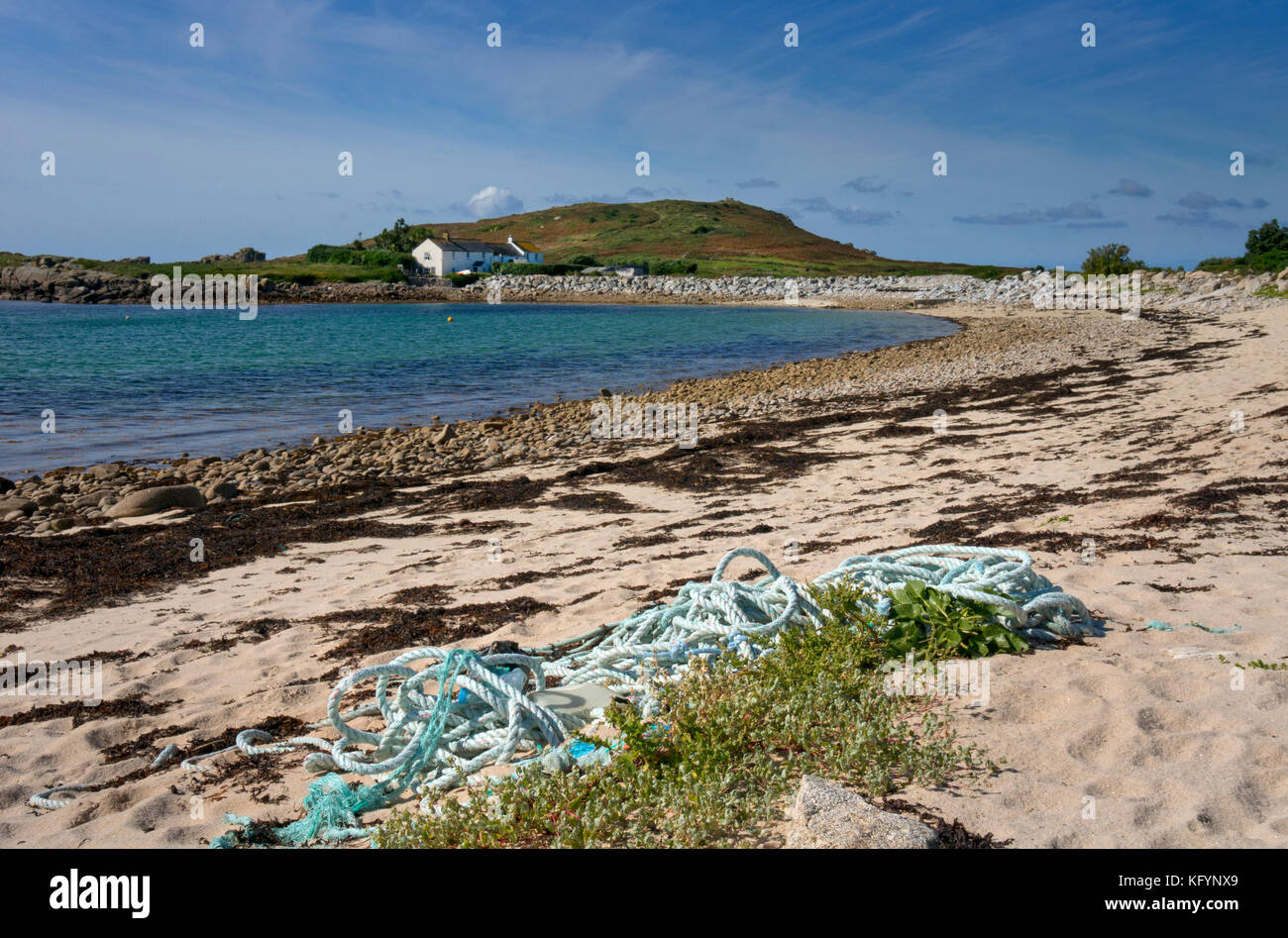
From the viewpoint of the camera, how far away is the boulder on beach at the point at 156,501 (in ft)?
38.5

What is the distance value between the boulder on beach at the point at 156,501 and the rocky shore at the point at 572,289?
209 feet

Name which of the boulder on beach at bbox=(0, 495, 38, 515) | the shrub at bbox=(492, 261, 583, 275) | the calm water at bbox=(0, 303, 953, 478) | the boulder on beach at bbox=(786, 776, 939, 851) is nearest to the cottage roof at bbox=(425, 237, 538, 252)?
the shrub at bbox=(492, 261, 583, 275)

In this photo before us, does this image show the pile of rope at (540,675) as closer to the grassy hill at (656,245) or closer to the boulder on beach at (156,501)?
the boulder on beach at (156,501)

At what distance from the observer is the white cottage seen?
109 m

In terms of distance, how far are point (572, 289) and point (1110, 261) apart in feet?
192

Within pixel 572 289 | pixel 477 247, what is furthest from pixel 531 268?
pixel 477 247

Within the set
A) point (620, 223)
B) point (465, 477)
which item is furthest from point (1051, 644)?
point (620, 223)

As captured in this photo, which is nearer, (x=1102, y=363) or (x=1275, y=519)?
(x=1275, y=519)

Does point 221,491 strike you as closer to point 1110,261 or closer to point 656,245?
point 1110,261

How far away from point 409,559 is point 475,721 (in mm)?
5042

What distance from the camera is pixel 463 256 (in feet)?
367
